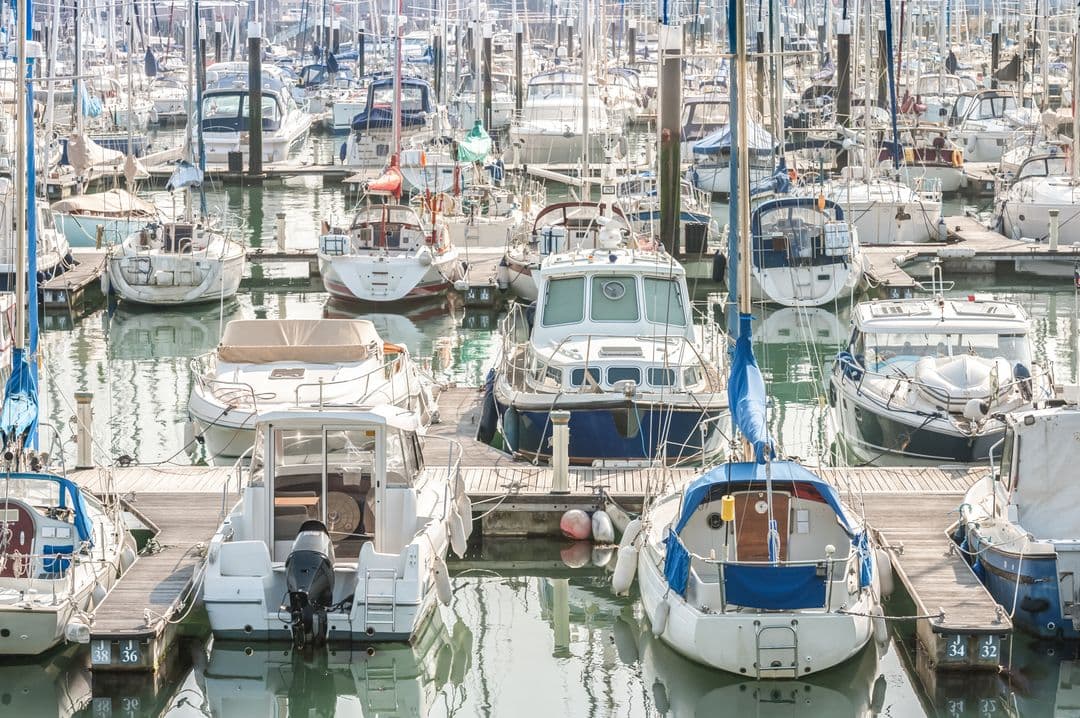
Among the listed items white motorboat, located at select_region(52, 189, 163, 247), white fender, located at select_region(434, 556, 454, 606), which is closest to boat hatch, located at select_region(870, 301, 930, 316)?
white fender, located at select_region(434, 556, 454, 606)

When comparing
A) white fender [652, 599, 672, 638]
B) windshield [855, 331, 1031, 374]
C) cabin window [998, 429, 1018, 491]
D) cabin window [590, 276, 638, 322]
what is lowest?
white fender [652, 599, 672, 638]

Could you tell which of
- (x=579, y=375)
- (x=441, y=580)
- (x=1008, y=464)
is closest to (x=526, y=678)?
(x=441, y=580)

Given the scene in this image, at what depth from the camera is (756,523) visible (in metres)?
15.9

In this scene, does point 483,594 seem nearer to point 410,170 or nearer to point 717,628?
point 717,628

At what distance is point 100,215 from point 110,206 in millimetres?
315

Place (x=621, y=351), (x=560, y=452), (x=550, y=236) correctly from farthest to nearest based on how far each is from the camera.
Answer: (x=550, y=236) → (x=621, y=351) → (x=560, y=452)

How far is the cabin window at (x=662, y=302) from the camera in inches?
888

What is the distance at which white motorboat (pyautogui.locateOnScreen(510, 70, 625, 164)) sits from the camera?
169ft

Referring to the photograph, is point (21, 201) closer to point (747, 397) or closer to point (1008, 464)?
point (747, 397)

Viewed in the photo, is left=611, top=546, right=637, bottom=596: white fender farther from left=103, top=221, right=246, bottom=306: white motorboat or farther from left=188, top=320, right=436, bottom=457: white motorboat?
left=103, top=221, right=246, bottom=306: white motorboat

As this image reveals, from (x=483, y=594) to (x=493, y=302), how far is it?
14618 mm

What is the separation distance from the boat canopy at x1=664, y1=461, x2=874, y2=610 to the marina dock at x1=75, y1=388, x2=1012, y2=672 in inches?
33.5

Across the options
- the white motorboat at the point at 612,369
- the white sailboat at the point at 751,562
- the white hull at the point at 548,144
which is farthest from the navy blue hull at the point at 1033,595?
the white hull at the point at 548,144

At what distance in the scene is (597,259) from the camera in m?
23.0
